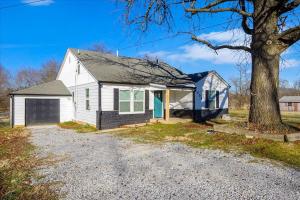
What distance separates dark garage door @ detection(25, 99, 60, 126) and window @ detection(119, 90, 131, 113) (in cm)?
570

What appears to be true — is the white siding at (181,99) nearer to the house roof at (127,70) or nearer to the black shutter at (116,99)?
the house roof at (127,70)

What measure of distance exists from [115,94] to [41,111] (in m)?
6.33

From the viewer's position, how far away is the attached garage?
15.4 metres

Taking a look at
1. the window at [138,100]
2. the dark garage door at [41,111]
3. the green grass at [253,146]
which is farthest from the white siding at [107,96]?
the green grass at [253,146]

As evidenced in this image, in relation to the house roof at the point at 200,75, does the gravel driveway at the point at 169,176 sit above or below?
below

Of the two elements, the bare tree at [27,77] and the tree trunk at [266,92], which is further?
the bare tree at [27,77]

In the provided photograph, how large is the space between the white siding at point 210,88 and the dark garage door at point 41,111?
34.1ft

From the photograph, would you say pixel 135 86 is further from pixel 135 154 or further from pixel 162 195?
pixel 162 195

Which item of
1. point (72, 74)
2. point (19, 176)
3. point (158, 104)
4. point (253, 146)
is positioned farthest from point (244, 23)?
point (72, 74)

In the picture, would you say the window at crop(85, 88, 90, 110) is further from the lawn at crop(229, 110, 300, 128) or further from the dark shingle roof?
the lawn at crop(229, 110, 300, 128)

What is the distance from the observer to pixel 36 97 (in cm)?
1611

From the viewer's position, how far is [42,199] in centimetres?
380

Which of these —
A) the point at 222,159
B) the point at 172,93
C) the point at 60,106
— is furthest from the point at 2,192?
the point at 172,93

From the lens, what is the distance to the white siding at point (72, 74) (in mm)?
14964
